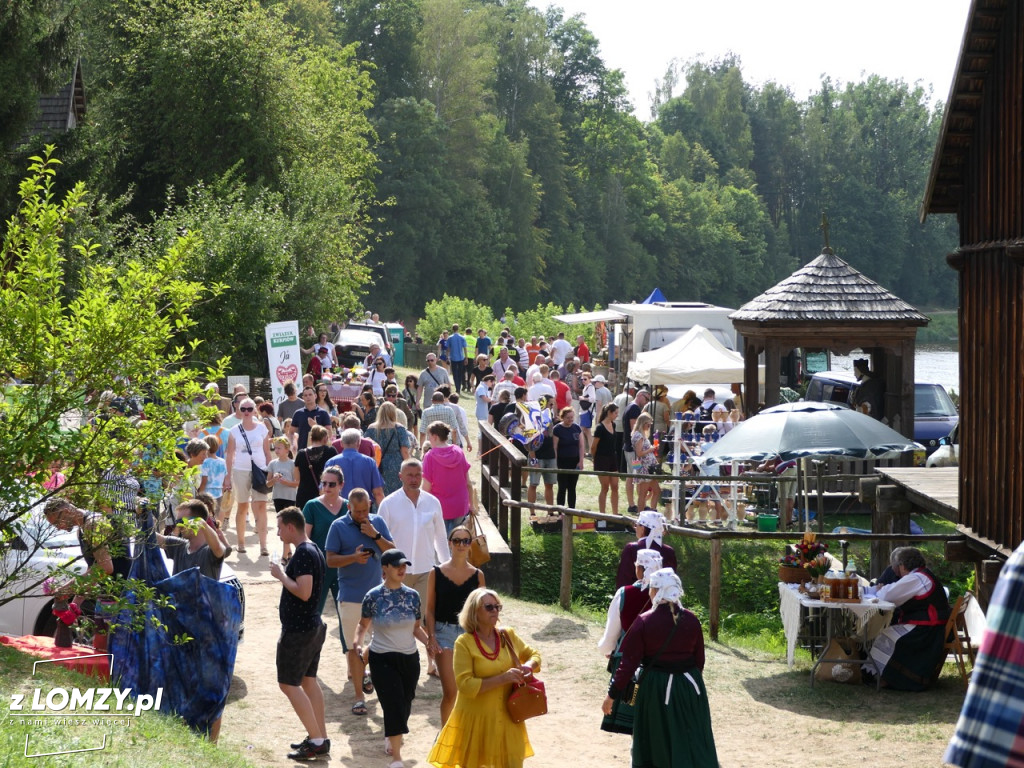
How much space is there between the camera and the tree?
6.45 meters

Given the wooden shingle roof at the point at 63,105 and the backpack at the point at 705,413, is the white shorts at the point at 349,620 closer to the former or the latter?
the backpack at the point at 705,413

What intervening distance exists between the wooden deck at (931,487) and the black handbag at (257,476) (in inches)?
267

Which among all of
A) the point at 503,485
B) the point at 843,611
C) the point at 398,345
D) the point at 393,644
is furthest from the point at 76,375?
the point at 398,345

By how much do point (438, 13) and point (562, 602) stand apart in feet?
220

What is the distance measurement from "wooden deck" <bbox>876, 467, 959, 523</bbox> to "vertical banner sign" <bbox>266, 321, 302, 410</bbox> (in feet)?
32.2

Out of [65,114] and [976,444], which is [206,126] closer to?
[65,114]

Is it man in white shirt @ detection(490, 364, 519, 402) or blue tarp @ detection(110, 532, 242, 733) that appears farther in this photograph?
man in white shirt @ detection(490, 364, 519, 402)

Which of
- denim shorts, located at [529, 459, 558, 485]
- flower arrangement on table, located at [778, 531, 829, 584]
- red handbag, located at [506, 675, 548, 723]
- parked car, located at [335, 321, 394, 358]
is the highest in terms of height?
parked car, located at [335, 321, 394, 358]

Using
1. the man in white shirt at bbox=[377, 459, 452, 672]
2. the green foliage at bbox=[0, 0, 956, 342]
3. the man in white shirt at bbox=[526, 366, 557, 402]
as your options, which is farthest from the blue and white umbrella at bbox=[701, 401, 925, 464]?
the green foliage at bbox=[0, 0, 956, 342]

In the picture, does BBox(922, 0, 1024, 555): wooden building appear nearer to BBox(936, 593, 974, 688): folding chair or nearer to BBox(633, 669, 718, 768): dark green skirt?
BBox(936, 593, 974, 688): folding chair

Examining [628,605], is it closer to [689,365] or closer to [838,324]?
[838,324]

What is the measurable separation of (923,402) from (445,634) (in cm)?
1544

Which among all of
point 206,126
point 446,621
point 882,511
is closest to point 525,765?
point 446,621

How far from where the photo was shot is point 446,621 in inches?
328
